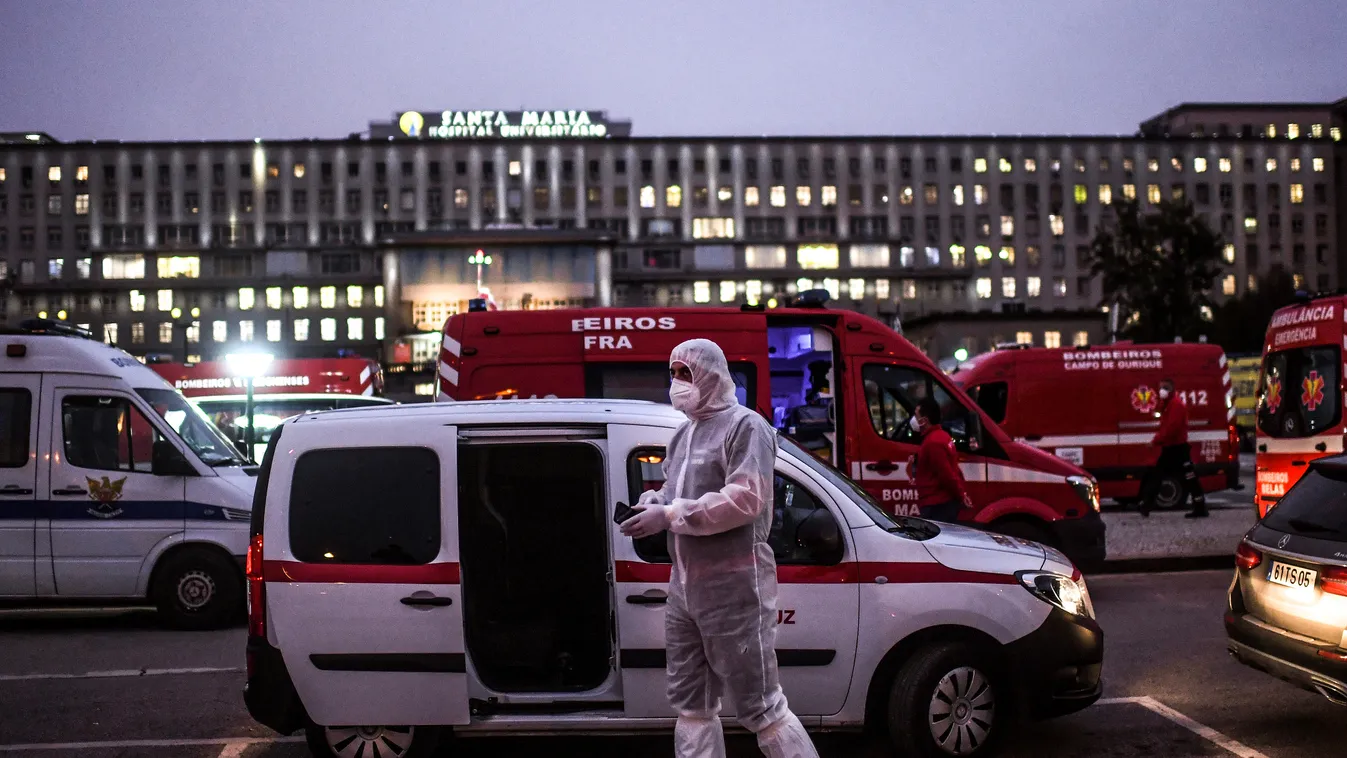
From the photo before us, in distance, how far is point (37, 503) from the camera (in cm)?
995

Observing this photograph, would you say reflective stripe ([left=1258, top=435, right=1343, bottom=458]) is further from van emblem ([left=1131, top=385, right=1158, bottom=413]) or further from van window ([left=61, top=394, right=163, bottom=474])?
van window ([left=61, top=394, right=163, bottom=474])

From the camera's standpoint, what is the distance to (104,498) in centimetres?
1003

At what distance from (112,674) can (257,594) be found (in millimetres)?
3675

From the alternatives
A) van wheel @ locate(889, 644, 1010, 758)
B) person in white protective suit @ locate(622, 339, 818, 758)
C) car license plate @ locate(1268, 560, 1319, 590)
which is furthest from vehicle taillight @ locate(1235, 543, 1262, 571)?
person in white protective suit @ locate(622, 339, 818, 758)

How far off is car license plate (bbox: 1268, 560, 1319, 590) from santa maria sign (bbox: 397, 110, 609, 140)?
339 ft

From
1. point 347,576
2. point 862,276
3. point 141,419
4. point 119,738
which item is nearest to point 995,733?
point 347,576

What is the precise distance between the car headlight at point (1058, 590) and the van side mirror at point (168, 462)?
25.3 ft

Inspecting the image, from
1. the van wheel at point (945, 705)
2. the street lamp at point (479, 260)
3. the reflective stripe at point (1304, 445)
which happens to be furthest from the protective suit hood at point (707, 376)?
the street lamp at point (479, 260)

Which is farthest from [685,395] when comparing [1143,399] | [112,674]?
[1143,399]

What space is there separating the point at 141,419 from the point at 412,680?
6.15 m

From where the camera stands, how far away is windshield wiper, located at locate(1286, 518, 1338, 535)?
5965 mm

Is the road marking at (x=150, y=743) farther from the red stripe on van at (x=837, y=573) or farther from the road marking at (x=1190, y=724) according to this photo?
the road marking at (x=1190, y=724)

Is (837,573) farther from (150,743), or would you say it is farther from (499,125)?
(499,125)

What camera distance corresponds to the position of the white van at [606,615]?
17.6 feet
